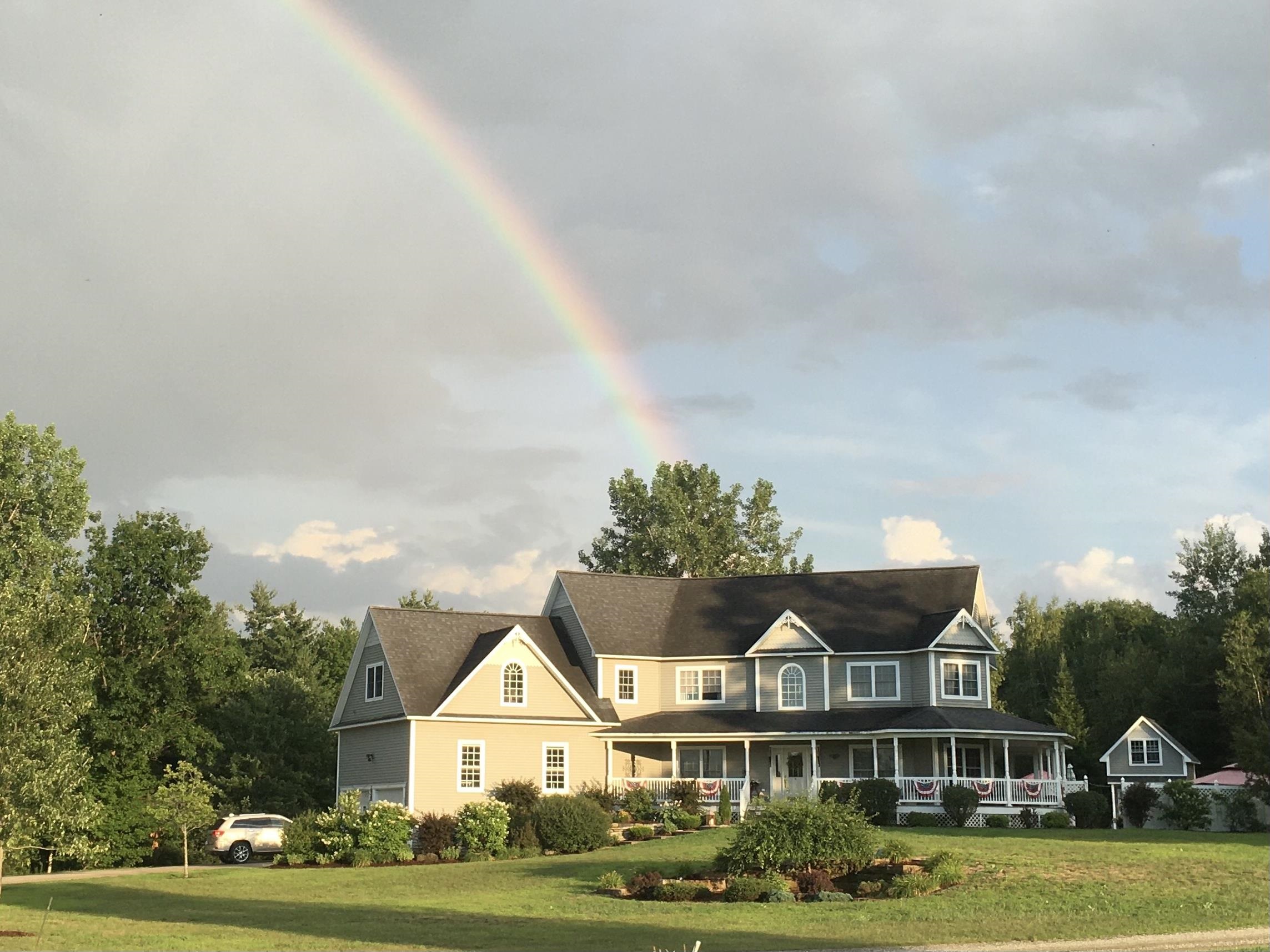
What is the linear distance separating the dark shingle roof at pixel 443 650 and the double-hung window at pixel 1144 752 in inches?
847

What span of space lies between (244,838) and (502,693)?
9.17 m

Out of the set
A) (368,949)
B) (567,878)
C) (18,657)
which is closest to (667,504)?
(567,878)

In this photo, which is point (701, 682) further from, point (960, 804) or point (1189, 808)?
point (1189, 808)

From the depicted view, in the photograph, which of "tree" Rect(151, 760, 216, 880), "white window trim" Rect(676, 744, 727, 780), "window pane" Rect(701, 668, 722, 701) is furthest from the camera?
"window pane" Rect(701, 668, 722, 701)

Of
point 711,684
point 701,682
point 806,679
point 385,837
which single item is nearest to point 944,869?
point 385,837

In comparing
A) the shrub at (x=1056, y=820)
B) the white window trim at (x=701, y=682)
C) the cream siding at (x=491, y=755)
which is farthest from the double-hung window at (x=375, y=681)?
the shrub at (x=1056, y=820)

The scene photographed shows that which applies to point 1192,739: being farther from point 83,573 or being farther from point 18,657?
point 18,657

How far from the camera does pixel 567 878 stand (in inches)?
1240

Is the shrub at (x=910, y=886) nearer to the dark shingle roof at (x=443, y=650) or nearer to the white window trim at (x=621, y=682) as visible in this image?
the dark shingle roof at (x=443, y=650)

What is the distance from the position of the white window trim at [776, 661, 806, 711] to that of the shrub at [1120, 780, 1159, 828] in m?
11.6

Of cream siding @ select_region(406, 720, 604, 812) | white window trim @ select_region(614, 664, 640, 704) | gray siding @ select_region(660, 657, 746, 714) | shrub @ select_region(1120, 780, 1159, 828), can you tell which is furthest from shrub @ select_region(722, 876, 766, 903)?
white window trim @ select_region(614, 664, 640, 704)

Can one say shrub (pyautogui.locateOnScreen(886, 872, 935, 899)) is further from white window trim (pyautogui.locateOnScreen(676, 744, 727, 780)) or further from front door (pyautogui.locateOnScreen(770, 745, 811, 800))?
white window trim (pyautogui.locateOnScreen(676, 744, 727, 780))

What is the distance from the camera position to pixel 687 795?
45.4m

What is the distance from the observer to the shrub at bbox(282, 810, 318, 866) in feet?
128
